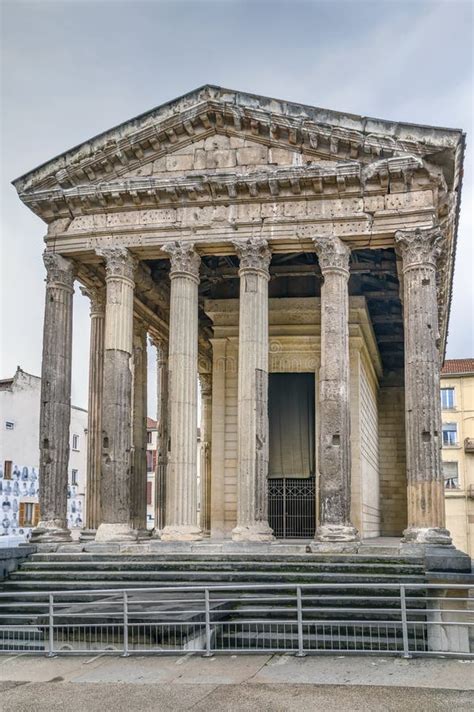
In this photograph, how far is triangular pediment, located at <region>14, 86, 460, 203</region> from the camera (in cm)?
1931

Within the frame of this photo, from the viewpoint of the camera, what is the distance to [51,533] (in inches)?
786

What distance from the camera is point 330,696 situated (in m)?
9.63

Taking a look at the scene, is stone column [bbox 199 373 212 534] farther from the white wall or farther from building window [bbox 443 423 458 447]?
building window [bbox 443 423 458 447]

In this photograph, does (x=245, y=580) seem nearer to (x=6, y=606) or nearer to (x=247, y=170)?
(x=6, y=606)

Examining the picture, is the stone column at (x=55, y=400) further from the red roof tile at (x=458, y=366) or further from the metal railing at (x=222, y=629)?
the red roof tile at (x=458, y=366)

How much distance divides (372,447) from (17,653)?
2024 cm

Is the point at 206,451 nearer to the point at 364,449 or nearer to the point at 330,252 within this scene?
the point at 364,449

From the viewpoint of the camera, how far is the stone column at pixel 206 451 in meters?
33.2

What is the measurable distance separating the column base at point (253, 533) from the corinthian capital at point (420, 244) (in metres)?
7.04

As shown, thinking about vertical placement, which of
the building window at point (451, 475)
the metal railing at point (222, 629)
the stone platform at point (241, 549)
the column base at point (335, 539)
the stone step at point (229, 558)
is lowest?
the metal railing at point (222, 629)

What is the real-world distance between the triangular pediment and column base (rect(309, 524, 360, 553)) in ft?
28.4

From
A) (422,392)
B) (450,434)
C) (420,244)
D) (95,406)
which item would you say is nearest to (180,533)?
(95,406)

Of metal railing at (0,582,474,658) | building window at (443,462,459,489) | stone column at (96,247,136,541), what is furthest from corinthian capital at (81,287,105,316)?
building window at (443,462,459,489)

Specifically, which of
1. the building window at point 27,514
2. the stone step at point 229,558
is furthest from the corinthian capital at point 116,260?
the building window at point 27,514
